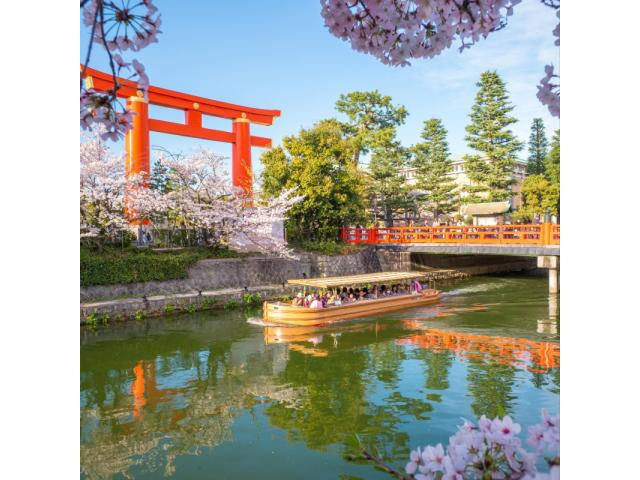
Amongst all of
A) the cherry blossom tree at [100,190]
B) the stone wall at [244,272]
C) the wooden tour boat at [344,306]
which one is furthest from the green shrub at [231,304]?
the cherry blossom tree at [100,190]

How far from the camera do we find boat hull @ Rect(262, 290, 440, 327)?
28.7ft

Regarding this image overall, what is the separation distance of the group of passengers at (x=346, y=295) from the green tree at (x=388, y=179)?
658 centimetres

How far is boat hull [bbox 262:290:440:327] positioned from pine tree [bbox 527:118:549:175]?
14.9 ft

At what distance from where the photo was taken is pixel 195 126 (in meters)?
12.3

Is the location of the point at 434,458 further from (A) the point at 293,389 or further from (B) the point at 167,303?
(B) the point at 167,303

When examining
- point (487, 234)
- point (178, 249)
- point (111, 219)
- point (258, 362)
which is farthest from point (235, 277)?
point (487, 234)

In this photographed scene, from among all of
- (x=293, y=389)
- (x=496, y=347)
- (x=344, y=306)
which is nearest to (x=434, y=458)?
(x=293, y=389)

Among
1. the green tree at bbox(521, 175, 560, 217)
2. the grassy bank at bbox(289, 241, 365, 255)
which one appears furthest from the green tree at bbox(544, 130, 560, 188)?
the grassy bank at bbox(289, 241, 365, 255)

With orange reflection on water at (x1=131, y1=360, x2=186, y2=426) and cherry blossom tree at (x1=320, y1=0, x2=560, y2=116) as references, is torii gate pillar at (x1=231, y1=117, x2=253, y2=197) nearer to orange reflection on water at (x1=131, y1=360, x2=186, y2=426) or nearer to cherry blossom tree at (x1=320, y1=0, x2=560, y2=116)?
orange reflection on water at (x1=131, y1=360, x2=186, y2=426)

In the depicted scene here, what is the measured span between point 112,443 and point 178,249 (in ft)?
25.7

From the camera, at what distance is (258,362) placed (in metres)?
6.83

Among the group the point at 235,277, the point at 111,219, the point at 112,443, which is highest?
the point at 111,219

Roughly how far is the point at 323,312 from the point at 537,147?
6337 mm
